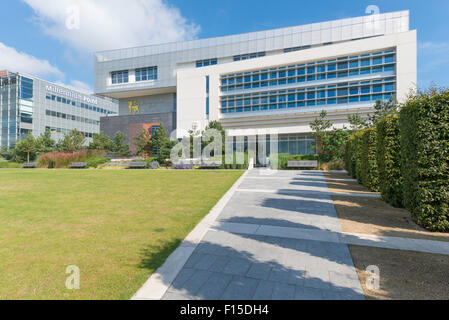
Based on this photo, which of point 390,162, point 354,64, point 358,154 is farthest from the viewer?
point 354,64

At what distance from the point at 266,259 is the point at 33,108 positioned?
77.8 m

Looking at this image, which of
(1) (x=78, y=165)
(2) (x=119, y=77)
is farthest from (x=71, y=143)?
(2) (x=119, y=77)

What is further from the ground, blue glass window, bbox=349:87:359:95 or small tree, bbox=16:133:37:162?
blue glass window, bbox=349:87:359:95

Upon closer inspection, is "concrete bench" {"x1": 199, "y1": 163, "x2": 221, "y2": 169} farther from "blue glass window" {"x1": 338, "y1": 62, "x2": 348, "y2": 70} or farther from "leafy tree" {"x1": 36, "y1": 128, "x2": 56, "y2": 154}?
"leafy tree" {"x1": 36, "y1": 128, "x2": 56, "y2": 154}

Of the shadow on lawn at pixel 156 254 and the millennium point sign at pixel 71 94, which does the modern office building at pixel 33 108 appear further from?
the shadow on lawn at pixel 156 254

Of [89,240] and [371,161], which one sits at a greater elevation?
[371,161]

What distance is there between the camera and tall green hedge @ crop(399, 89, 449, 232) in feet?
17.1

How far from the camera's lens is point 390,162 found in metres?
7.96

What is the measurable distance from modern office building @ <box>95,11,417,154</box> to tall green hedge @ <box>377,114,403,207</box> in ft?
65.6

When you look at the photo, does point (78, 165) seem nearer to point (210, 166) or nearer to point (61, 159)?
point (61, 159)

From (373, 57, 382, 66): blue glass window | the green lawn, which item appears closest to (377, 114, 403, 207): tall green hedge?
the green lawn

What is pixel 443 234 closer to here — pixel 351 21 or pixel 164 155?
pixel 164 155

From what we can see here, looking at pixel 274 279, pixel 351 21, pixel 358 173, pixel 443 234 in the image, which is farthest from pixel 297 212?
pixel 351 21

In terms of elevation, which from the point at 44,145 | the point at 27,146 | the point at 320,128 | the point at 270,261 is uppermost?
the point at 320,128
